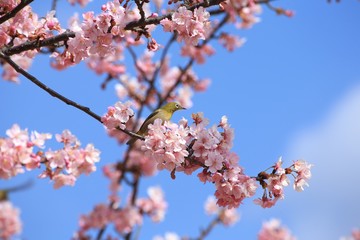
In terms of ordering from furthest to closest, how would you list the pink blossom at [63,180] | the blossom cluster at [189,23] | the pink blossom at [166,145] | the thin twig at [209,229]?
1. the thin twig at [209,229]
2. the pink blossom at [63,180]
3. the blossom cluster at [189,23]
4. the pink blossom at [166,145]

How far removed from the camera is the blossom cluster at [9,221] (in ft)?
39.2

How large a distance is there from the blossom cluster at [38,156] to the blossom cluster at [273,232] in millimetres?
9690

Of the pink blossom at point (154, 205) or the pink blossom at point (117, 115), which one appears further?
the pink blossom at point (154, 205)

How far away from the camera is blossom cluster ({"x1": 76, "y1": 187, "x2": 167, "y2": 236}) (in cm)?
990

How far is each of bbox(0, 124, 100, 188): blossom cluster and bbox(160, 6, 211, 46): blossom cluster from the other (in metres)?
1.87

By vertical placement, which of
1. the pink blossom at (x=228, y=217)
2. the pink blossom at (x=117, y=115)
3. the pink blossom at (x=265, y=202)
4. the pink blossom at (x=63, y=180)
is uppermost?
the pink blossom at (x=228, y=217)

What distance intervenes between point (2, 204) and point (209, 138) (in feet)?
31.5

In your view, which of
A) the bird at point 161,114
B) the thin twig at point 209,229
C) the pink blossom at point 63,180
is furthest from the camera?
the thin twig at point 209,229

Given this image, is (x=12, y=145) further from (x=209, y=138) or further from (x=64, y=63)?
(x=209, y=138)

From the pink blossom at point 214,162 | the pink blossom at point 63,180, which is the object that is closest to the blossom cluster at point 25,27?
the pink blossom at point 63,180

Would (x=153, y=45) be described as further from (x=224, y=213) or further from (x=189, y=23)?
(x=224, y=213)

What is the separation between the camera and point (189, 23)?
12.2ft

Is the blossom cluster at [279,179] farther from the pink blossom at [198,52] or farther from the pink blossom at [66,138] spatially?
the pink blossom at [198,52]

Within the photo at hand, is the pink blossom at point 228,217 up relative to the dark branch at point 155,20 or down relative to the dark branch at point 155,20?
up
